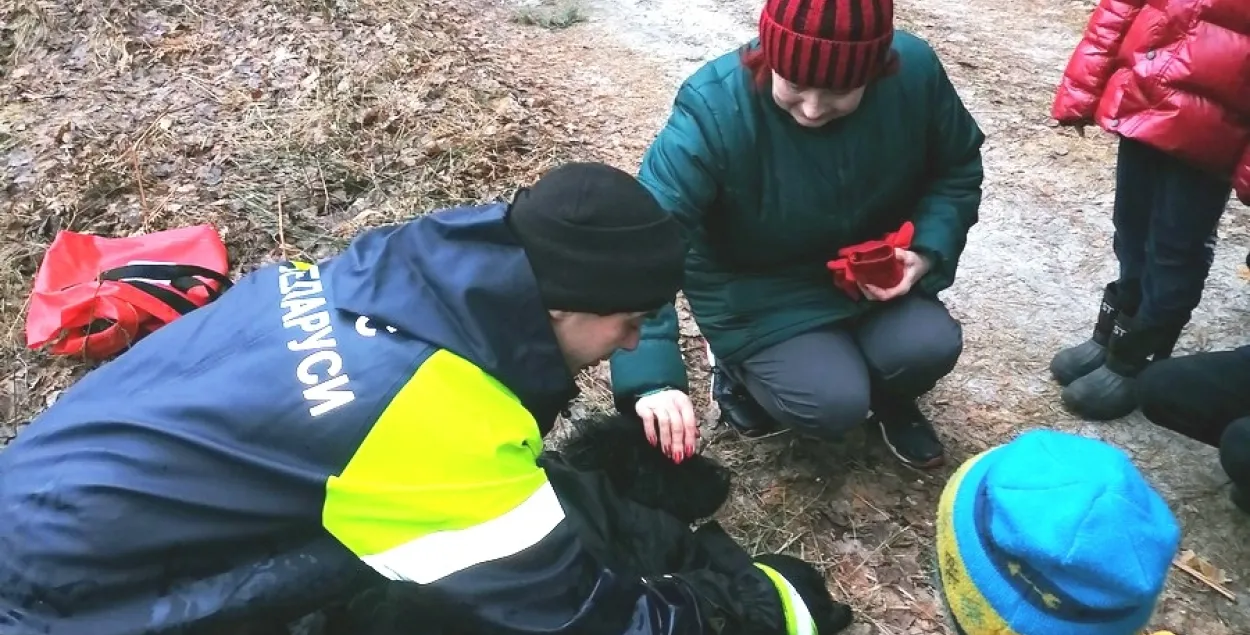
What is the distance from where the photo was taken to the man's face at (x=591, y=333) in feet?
5.18

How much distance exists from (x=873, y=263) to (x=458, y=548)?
1309 mm

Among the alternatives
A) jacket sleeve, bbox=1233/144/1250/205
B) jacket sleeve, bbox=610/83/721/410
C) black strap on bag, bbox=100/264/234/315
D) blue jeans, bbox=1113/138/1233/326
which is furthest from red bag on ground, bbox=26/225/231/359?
jacket sleeve, bbox=1233/144/1250/205

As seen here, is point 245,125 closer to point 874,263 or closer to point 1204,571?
point 874,263

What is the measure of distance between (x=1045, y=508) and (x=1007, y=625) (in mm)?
264

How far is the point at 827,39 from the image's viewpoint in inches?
76.0

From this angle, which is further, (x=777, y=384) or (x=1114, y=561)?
(x=777, y=384)

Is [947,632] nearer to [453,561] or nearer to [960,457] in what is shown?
[960,457]

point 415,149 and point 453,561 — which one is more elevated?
point 453,561

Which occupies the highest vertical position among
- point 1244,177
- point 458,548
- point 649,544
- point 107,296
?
point 1244,177

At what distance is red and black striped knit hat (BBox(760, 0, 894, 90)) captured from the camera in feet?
6.30

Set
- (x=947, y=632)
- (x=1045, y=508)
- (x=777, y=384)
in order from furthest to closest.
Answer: (x=777, y=384), (x=947, y=632), (x=1045, y=508)

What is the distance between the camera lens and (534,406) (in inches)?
63.9

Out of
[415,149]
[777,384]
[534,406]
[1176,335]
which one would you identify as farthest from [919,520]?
[415,149]

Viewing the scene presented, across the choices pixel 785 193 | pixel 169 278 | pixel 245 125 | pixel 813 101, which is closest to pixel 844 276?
pixel 785 193
